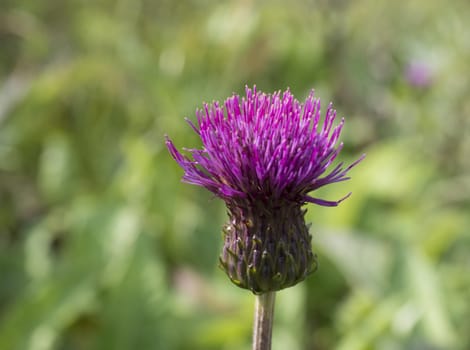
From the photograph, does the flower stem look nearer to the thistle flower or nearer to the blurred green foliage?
the thistle flower

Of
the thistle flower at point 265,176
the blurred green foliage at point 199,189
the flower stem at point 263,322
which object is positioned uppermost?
the blurred green foliage at point 199,189

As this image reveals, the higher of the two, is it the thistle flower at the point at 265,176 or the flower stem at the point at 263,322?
the thistle flower at the point at 265,176

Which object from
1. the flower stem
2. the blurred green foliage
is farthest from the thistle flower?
the blurred green foliage

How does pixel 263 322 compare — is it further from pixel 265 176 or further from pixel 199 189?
pixel 199 189

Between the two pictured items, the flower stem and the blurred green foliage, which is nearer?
the flower stem

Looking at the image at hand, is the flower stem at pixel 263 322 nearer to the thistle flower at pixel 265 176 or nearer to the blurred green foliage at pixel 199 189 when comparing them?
the thistle flower at pixel 265 176

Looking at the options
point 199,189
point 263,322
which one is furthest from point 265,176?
point 199,189

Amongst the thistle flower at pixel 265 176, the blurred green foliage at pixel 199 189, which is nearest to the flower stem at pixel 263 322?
the thistle flower at pixel 265 176
